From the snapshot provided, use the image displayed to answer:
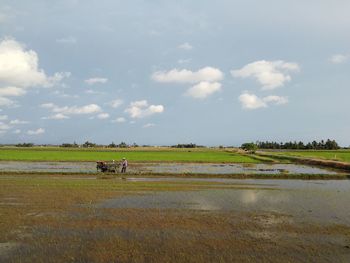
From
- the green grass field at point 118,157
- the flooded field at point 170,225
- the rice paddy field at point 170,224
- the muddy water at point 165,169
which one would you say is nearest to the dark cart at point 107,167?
the muddy water at point 165,169

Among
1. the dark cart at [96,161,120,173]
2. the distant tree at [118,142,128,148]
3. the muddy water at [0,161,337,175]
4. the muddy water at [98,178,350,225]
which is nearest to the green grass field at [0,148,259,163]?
the muddy water at [0,161,337,175]

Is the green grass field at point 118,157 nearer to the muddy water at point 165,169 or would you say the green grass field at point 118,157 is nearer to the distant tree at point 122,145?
the muddy water at point 165,169

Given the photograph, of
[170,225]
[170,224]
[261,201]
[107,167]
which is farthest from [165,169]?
[170,225]

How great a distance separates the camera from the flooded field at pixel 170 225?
383 inches

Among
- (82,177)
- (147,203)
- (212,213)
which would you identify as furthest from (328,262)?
(82,177)

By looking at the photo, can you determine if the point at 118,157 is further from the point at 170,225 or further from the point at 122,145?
the point at 122,145

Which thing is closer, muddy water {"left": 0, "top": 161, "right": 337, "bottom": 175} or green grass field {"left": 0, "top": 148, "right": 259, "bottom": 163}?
muddy water {"left": 0, "top": 161, "right": 337, "bottom": 175}

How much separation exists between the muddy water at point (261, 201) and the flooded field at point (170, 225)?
0.04m

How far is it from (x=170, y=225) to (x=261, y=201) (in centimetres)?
691

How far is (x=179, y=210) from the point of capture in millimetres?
15172

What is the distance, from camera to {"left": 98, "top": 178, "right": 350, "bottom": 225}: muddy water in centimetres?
1549

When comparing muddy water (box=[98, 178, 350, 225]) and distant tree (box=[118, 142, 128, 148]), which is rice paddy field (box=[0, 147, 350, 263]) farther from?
distant tree (box=[118, 142, 128, 148])

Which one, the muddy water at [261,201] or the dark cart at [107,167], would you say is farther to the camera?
the dark cart at [107,167]

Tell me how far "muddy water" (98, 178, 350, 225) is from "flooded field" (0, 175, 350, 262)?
4 cm
